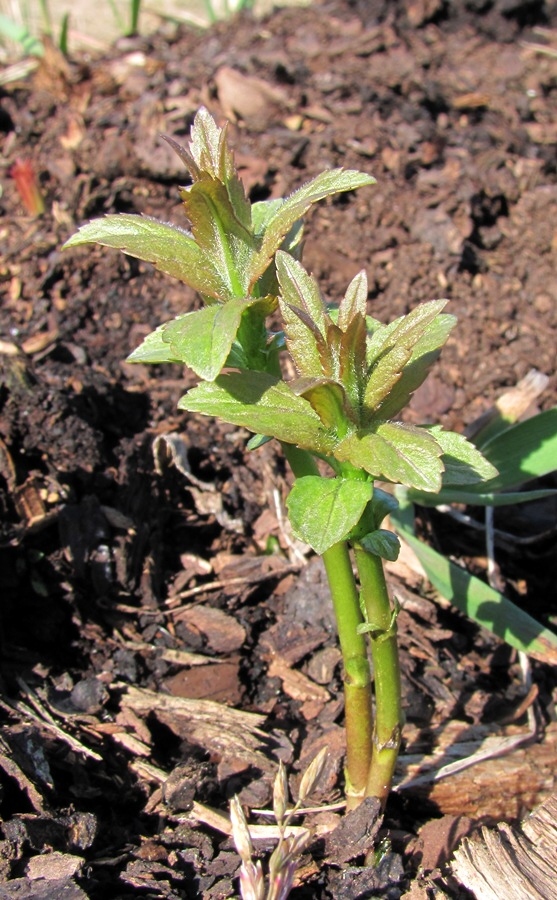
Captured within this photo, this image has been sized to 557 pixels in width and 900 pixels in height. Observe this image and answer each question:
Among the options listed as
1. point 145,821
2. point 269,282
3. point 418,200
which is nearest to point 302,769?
point 145,821

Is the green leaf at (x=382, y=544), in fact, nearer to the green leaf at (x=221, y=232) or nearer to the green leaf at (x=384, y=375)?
the green leaf at (x=384, y=375)

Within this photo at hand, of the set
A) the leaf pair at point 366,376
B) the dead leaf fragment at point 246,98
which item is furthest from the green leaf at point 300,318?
the dead leaf fragment at point 246,98

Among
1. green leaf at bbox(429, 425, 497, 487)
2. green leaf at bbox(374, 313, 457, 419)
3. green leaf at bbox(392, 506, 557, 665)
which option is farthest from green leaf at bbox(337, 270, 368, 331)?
green leaf at bbox(392, 506, 557, 665)

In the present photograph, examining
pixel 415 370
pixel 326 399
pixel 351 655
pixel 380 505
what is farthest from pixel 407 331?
pixel 351 655

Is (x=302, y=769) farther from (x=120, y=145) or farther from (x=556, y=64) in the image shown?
(x=556, y=64)

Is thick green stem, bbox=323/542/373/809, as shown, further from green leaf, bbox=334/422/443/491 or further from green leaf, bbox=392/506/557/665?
green leaf, bbox=392/506/557/665
